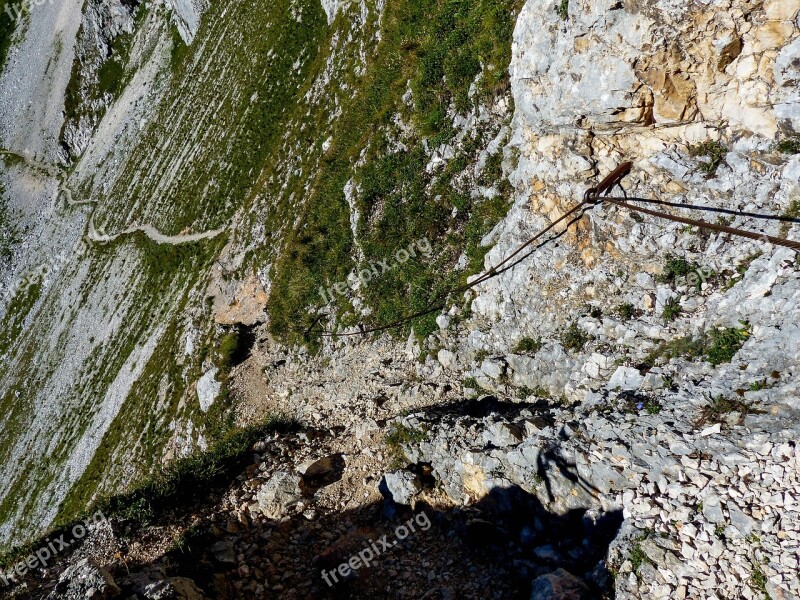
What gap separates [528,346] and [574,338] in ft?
5.28

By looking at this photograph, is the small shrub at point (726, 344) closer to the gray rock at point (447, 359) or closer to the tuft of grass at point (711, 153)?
the tuft of grass at point (711, 153)

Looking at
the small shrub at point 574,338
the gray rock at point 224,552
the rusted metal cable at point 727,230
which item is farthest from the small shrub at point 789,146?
the gray rock at point 224,552

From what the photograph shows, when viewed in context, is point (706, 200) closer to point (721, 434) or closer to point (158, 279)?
point (721, 434)

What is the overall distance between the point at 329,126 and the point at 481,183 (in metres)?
16.0

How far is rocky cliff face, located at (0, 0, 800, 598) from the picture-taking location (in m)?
9.76

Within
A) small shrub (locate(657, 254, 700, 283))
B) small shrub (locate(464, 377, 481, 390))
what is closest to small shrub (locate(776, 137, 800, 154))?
small shrub (locate(657, 254, 700, 283))

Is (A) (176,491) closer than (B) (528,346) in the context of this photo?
No

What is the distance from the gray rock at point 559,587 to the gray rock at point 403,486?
423cm

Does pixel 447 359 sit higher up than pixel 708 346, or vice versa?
pixel 708 346

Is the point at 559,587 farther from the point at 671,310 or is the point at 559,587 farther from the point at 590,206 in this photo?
the point at 590,206

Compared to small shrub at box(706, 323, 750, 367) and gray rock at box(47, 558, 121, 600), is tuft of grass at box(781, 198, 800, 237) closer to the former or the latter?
small shrub at box(706, 323, 750, 367)

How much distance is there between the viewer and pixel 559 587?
971cm

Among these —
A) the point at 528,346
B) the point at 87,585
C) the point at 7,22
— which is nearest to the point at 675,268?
the point at 528,346

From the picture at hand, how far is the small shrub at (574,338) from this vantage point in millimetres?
13706
